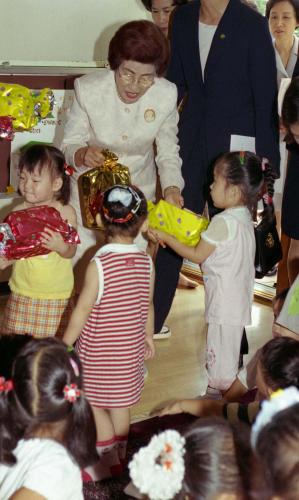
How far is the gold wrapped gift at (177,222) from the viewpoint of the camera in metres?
2.87

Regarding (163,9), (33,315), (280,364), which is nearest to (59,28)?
(163,9)

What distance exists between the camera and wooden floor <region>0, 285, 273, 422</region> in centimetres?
314

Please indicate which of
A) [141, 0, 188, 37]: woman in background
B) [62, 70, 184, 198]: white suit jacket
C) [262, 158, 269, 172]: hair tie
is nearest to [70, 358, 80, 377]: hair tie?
[62, 70, 184, 198]: white suit jacket

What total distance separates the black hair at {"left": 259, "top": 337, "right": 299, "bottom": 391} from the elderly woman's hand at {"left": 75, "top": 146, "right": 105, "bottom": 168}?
1.03 m

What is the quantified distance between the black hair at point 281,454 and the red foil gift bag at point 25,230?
1.29m

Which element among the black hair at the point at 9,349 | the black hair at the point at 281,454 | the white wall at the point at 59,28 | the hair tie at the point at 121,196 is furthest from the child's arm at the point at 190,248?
the white wall at the point at 59,28

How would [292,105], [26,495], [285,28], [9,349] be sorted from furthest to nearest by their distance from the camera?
[285,28] < [292,105] < [9,349] < [26,495]

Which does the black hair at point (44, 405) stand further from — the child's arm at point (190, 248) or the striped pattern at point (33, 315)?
the child's arm at point (190, 248)

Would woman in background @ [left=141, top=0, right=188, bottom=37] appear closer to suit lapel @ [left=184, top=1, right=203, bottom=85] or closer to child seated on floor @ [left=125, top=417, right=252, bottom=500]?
suit lapel @ [left=184, top=1, right=203, bottom=85]

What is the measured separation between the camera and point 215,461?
1.55 metres

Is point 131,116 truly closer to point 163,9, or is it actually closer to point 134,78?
point 134,78

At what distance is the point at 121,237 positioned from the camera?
2.47 m

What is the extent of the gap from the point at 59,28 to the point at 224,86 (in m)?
1.50

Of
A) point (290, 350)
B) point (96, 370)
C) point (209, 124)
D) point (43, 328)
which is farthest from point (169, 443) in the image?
point (209, 124)
